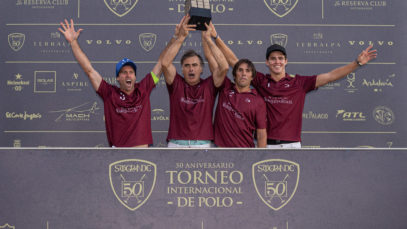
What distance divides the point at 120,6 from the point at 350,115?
3.16 metres

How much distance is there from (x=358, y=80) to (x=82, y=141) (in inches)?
139

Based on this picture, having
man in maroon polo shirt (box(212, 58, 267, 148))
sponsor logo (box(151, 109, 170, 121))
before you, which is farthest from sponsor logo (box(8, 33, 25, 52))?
man in maroon polo shirt (box(212, 58, 267, 148))

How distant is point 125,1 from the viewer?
15.0 ft

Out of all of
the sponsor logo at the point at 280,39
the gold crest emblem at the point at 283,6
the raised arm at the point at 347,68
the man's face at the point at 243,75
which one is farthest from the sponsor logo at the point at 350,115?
the man's face at the point at 243,75

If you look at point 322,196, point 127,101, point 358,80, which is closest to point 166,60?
point 127,101

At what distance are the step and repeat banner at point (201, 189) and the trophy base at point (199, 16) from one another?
1.39m

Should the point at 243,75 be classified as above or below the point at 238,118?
above

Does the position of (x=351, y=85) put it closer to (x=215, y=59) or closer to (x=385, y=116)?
(x=385, y=116)

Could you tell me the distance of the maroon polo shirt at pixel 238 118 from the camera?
123 inches

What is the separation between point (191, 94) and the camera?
332cm

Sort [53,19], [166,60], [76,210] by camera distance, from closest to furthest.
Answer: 1. [76,210]
2. [166,60]
3. [53,19]

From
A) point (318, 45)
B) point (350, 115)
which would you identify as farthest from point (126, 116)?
point (350, 115)

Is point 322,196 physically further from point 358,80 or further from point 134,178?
point 358,80

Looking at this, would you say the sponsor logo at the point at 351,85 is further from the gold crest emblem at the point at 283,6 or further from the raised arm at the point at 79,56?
the raised arm at the point at 79,56
